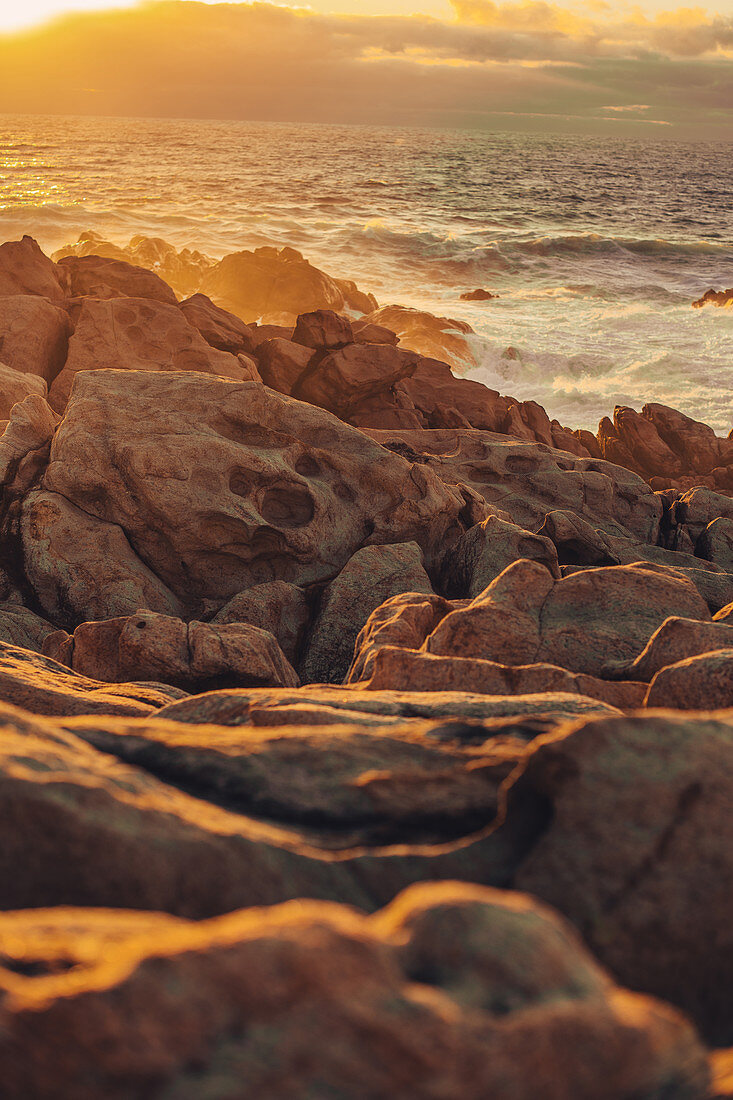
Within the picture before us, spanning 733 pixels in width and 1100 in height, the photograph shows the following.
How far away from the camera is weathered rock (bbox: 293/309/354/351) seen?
1852 cm

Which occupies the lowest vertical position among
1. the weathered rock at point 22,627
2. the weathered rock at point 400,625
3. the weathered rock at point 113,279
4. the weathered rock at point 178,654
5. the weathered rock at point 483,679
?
the weathered rock at point 22,627

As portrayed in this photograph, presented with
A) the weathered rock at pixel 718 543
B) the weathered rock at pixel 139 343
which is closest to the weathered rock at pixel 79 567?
the weathered rock at pixel 139 343

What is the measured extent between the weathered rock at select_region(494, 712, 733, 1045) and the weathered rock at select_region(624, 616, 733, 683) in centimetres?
302

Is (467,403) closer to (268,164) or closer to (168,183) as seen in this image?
(168,183)

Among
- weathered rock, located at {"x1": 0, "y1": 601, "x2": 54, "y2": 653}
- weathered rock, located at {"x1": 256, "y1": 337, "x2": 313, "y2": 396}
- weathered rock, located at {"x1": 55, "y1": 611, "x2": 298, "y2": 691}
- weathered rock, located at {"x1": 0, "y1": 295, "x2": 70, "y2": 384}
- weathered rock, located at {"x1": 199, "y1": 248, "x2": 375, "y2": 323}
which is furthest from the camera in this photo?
weathered rock, located at {"x1": 199, "y1": 248, "x2": 375, "y2": 323}

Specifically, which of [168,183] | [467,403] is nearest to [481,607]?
[467,403]

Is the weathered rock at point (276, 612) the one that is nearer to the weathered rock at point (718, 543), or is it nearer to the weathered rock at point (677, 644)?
the weathered rock at point (677, 644)

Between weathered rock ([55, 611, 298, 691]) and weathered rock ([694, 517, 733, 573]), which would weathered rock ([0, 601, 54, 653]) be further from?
weathered rock ([694, 517, 733, 573])

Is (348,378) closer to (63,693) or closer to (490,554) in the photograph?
(490,554)

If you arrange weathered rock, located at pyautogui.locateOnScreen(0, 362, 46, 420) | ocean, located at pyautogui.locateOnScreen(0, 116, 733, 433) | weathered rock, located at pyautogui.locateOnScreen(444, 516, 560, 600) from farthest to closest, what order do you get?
1. ocean, located at pyautogui.locateOnScreen(0, 116, 733, 433)
2. weathered rock, located at pyautogui.locateOnScreen(0, 362, 46, 420)
3. weathered rock, located at pyautogui.locateOnScreen(444, 516, 560, 600)

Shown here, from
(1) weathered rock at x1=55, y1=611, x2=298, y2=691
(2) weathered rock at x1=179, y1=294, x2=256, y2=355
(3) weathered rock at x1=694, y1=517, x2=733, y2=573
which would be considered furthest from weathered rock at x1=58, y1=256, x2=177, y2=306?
(1) weathered rock at x1=55, y1=611, x2=298, y2=691

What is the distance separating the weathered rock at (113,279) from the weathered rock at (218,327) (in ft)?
4.76

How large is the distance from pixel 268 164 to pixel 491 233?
57.4 m

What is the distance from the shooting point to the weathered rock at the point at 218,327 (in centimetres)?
1811
